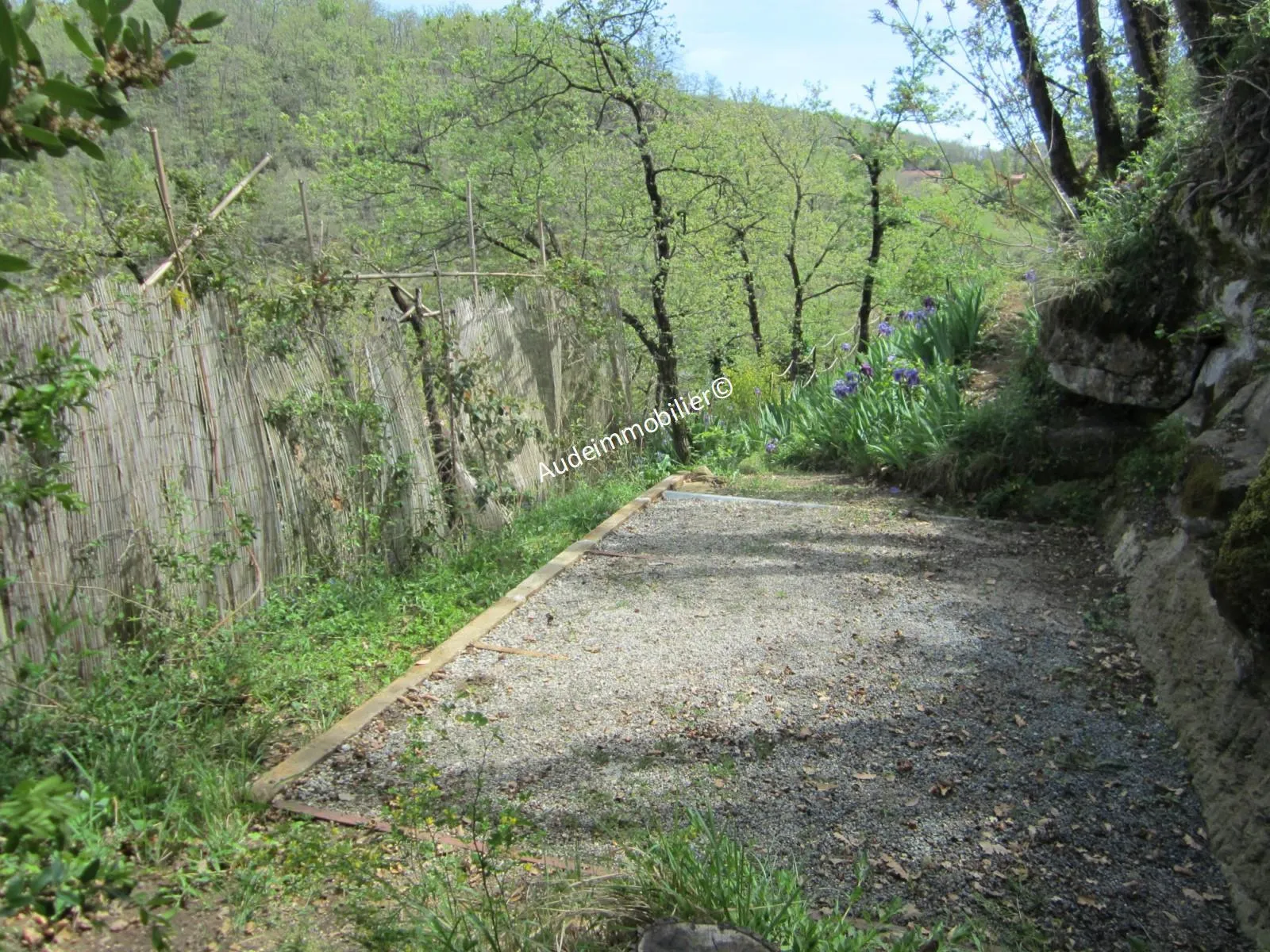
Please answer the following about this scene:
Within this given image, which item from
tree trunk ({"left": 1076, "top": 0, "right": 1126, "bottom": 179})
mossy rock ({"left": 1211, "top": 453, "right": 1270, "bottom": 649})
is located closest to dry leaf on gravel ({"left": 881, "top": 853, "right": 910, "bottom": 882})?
mossy rock ({"left": 1211, "top": 453, "right": 1270, "bottom": 649})

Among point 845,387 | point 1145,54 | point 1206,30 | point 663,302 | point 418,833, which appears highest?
point 1145,54

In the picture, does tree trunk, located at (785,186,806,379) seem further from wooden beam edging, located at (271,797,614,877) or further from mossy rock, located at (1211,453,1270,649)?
wooden beam edging, located at (271,797,614,877)

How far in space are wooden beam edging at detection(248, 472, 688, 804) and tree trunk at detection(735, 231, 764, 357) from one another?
6.27 meters

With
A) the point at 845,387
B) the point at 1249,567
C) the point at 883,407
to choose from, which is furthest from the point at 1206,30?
the point at 1249,567

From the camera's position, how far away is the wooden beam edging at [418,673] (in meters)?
3.14

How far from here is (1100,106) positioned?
7223 millimetres

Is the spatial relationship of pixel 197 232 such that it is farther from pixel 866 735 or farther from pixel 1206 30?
pixel 1206 30

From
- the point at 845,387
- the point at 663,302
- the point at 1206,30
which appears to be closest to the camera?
the point at 1206,30

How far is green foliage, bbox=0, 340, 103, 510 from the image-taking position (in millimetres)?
1924

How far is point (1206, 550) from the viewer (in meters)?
3.71

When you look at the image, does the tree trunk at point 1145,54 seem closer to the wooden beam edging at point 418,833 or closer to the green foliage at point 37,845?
the wooden beam edging at point 418,833

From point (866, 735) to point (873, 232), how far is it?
9187 millimetres

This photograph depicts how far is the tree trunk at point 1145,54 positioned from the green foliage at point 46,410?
6930mm

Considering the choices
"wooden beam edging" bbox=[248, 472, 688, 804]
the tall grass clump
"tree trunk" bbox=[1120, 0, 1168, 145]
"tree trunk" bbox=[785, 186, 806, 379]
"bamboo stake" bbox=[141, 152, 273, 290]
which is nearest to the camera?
"wooden beam edging" bbox=[248, 472, 688, 804]
